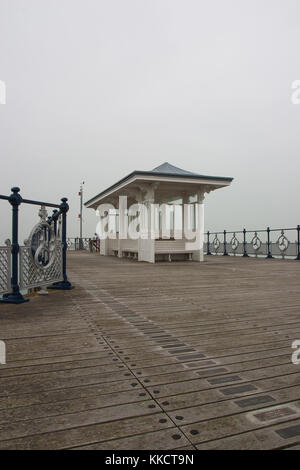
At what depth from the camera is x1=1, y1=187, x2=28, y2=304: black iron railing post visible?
17.4 ft

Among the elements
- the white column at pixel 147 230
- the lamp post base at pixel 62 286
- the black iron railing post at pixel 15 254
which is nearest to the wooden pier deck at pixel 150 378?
the black iron railing post at pixel 15 254

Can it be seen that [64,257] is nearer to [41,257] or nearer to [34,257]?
[41,257]

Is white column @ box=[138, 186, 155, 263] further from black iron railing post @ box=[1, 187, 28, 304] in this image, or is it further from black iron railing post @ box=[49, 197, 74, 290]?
black iron railing post @ box=[1, 187, 28, 304]

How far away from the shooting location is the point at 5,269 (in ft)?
17.2

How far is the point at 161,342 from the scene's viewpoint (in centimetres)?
313

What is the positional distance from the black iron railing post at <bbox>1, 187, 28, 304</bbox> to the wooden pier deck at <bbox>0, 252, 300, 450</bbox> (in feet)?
1.90

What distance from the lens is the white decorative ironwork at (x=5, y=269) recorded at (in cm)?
516

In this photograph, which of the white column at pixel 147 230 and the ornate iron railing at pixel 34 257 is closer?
the ornate iron railing at pixel 34 257

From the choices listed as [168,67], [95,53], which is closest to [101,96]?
[168,67]

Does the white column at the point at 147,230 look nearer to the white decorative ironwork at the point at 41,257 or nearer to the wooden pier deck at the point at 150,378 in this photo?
the white decorative ironwork at the point at 41,257

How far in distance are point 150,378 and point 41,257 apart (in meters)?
4.62

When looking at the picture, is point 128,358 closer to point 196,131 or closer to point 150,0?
point 150,0

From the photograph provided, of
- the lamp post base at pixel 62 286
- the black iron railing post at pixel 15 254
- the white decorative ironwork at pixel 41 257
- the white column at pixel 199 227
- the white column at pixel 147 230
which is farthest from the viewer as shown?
the white column at pixel 199 227

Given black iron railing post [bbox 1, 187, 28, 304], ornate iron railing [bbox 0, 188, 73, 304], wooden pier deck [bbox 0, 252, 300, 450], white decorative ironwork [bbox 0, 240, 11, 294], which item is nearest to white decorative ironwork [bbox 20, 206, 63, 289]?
ornate iron railing [bbox 0, 188, 73, 304]
